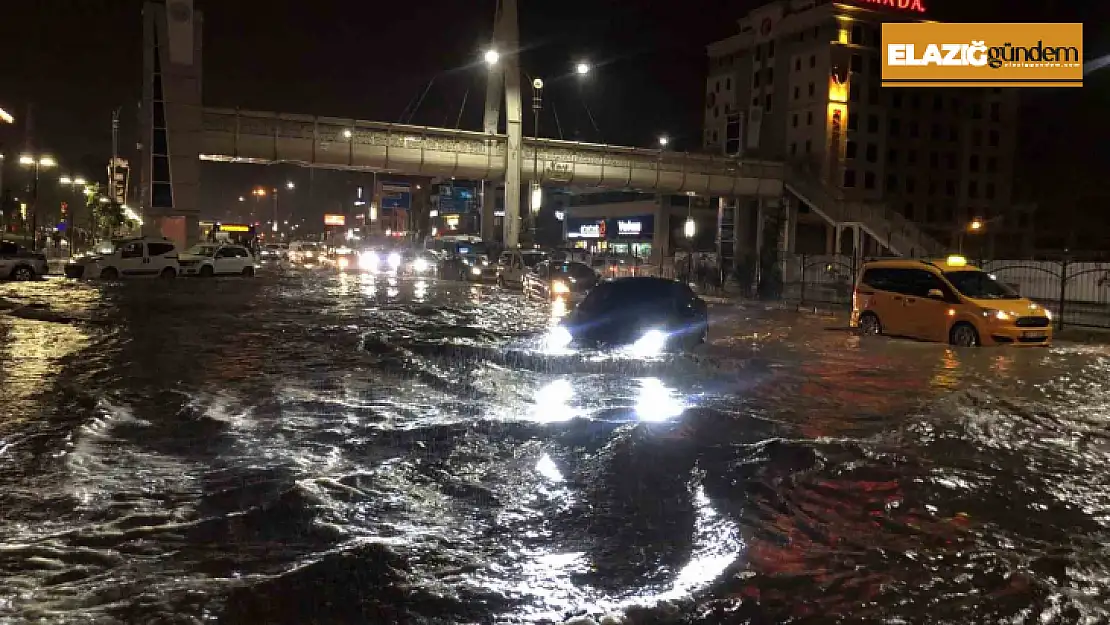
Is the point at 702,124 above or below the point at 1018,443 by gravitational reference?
above

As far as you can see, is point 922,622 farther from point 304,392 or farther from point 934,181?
point 934,181

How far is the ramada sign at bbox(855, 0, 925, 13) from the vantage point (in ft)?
271

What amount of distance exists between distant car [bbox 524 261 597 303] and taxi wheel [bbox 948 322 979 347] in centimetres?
1647

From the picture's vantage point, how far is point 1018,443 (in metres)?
8.80

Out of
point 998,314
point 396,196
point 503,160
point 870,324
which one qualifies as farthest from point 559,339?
point 396,196

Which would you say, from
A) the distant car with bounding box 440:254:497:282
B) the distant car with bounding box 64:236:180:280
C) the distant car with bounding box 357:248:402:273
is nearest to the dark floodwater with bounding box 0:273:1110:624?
the distant car with bounding box 64:236:180:280

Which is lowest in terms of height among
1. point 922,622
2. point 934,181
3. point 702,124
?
point 922,622

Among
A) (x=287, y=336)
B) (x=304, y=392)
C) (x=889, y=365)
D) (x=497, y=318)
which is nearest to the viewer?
(x=304, y=392)

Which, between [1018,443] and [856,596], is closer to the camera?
[856,596]

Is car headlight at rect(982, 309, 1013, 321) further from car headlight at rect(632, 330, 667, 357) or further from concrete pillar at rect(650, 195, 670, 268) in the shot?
concrete pillar at rect(650, 195, 670, 268)

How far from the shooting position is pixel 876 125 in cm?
8756

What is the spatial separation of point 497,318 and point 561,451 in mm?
14792

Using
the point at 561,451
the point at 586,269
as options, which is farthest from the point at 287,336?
the point at 586,269

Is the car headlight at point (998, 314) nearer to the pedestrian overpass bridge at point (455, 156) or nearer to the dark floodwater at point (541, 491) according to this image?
the dark floodwater at point (541, 491)
